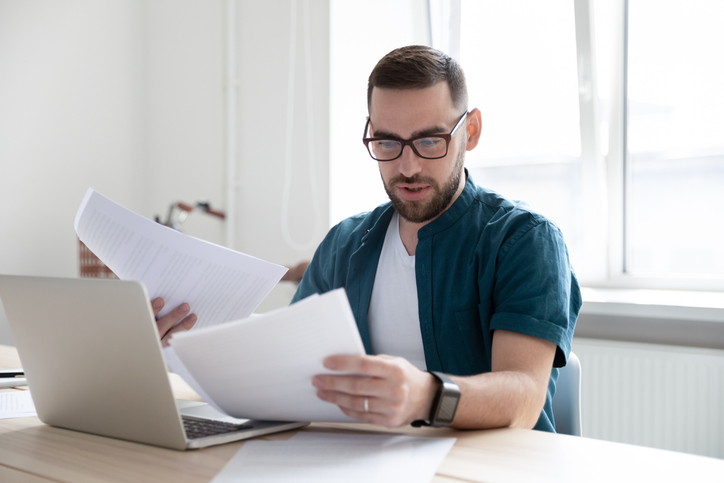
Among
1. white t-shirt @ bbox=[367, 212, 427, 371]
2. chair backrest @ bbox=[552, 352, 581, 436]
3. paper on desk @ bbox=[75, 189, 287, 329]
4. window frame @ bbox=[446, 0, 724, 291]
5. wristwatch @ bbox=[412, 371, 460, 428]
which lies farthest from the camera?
window frame @ bbox=[446, 0, 724, 291]

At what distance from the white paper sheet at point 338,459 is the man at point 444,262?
7.6 inches

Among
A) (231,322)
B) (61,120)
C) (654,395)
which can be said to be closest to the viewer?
(231,322)

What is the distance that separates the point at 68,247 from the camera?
299cm

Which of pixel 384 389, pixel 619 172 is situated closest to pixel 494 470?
pixel 384 389

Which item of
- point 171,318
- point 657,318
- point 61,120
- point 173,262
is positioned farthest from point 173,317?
point 61,120

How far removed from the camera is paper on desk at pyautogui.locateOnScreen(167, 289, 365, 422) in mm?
671

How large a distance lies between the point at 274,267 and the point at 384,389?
290mm

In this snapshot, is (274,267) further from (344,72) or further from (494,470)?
(344,72)

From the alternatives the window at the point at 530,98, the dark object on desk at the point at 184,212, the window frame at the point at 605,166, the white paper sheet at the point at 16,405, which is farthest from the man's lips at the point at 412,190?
the dark object on desk at the point at 184,212

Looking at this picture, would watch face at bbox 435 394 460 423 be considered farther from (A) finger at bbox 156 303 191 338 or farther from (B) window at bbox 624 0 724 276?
(B) window at bbox 624 0 724 276

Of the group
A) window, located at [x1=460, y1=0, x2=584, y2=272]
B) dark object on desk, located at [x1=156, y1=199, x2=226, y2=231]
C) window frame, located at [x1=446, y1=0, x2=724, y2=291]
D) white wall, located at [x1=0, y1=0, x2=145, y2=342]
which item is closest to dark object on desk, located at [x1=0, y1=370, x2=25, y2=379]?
dark object on desk, located at [x1=156, y1=199, x2=226, y2=231]

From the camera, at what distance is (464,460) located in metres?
0.73

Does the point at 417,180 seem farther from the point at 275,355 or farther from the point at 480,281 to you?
the point at 275,355

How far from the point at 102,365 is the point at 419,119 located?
28.4 inches
